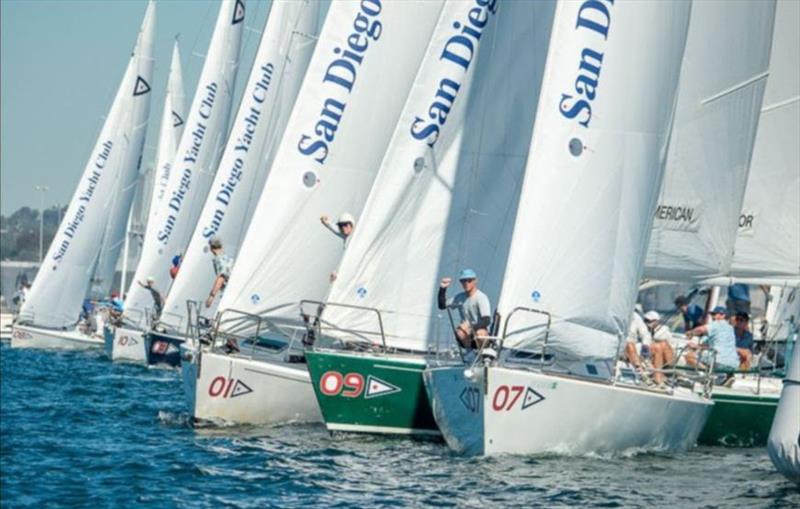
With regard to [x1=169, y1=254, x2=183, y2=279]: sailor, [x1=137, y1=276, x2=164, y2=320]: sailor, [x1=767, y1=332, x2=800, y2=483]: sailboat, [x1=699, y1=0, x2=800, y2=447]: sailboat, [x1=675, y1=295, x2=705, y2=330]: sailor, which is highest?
[x1=699, y1=0, x2=800, y2=447]: sailboat

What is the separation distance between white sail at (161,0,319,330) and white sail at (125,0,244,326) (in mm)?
7781

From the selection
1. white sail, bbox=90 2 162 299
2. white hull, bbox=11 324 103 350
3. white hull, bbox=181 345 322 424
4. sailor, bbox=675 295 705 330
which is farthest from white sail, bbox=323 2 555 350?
white sail, bbox=90 2 162 299

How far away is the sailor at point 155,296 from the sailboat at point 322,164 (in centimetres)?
1132

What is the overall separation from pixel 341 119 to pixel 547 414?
25.2 feet

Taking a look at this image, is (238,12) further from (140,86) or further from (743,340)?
(743,340)

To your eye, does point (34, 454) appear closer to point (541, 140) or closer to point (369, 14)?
point (541, 140)

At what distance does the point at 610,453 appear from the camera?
1936 cm

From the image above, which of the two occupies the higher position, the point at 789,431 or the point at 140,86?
the point at 140,86

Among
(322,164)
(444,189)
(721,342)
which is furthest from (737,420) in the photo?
(322,164)

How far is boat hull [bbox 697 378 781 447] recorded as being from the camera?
2197cm

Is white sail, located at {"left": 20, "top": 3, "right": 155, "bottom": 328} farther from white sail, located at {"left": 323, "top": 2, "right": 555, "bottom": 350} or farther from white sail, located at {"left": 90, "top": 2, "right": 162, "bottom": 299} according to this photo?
white sail, located at {"left": 323, "top": 2, "right": 555, "bottom": 350}

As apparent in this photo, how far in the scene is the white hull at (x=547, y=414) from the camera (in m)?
18.5

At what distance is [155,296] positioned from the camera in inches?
1503

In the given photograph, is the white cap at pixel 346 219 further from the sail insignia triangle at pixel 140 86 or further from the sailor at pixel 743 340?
the sail insignia triangle at pixel 140 86
